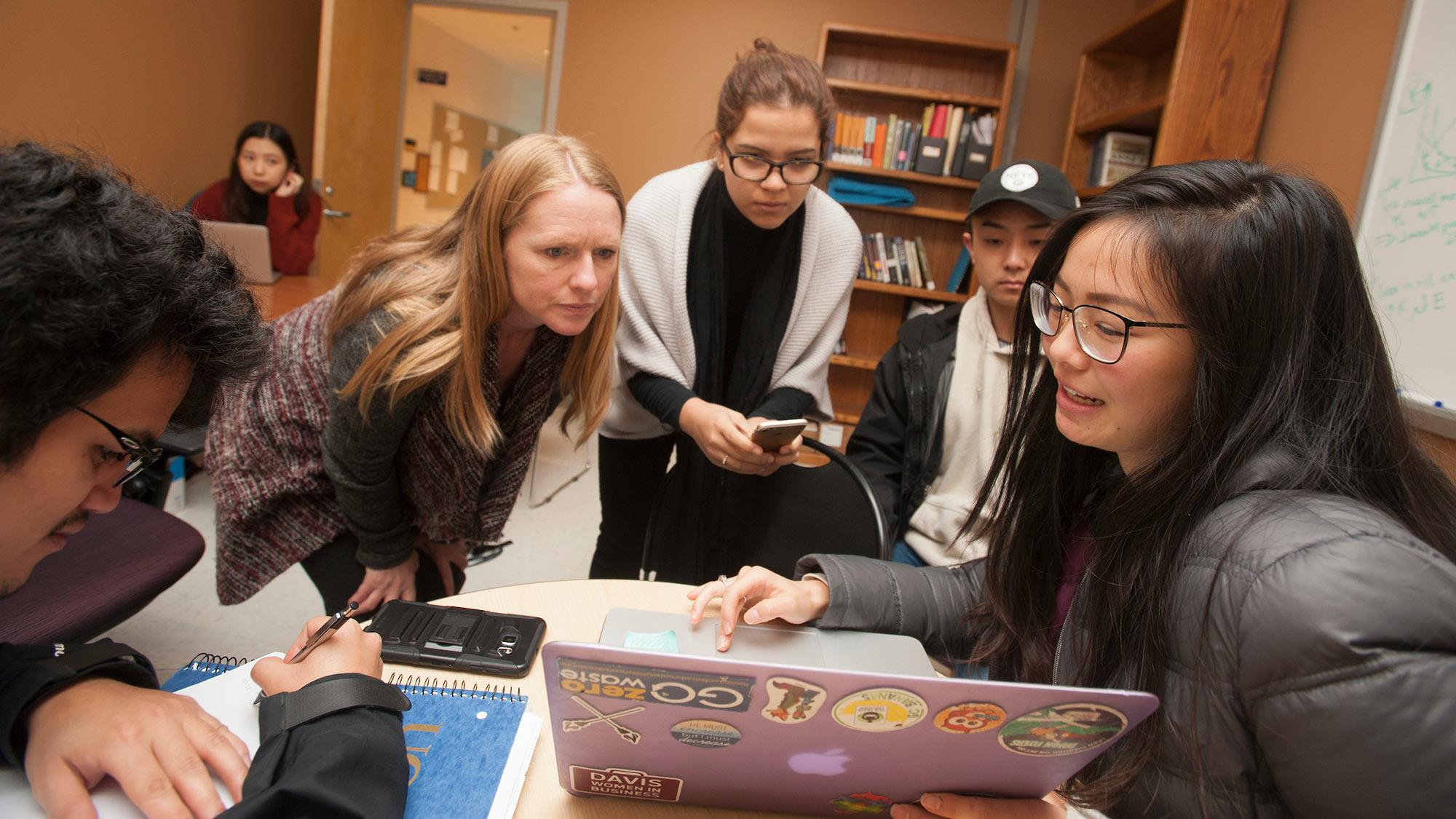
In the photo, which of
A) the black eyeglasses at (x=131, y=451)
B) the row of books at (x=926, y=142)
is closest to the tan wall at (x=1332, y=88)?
the row of books at (x=926, y=142)

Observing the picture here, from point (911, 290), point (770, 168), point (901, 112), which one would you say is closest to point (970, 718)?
point (770, 168)

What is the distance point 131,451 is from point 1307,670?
3.16 ft

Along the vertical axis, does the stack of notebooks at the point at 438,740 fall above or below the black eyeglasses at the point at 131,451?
below

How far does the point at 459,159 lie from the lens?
7.83 m

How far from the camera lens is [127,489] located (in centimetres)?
224

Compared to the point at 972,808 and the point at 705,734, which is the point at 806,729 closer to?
the point at 705,734

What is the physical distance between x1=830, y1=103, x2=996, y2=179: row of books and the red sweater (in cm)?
262

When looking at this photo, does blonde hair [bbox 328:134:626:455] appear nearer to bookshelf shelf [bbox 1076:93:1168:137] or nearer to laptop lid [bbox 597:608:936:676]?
laptop lid [bbox 597:608:936:676]

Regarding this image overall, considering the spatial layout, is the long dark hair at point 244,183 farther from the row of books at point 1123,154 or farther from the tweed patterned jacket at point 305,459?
the row of books at point 1123,154

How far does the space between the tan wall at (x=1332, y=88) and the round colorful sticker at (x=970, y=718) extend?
2.31 metres

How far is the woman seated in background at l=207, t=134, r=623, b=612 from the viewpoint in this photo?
1.34 meters

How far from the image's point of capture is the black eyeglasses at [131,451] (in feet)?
2.16

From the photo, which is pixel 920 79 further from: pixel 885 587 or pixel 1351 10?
pixel 885 587

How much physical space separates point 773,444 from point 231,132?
440 centimetres
